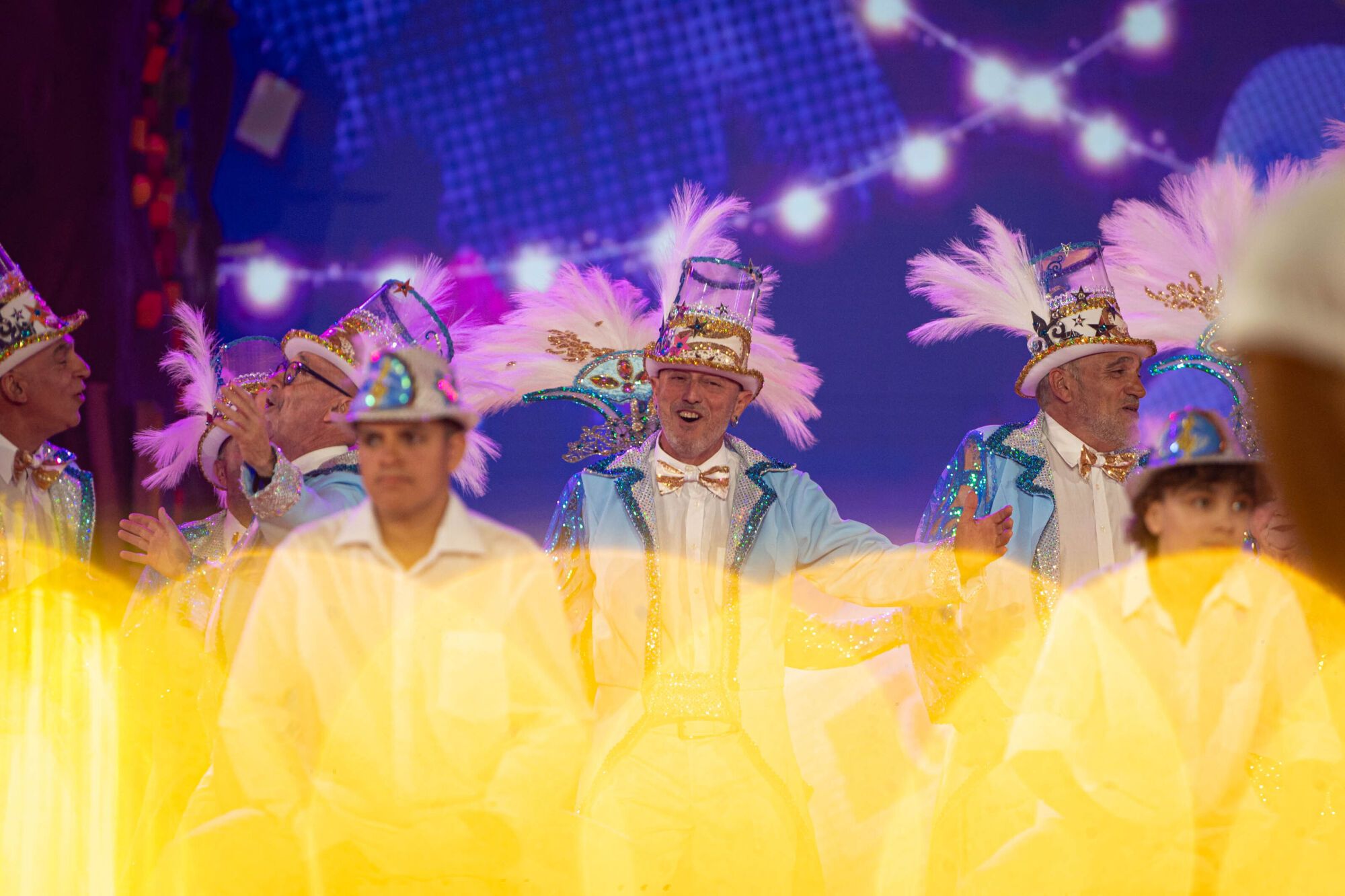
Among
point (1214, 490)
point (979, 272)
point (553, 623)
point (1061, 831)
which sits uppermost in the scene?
point (979, 272)

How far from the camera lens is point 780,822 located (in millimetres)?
3465

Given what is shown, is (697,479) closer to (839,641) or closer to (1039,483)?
(839,641)

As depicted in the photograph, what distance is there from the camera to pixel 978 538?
3424 mm

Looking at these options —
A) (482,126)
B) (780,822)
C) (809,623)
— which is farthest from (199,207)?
(780,822)

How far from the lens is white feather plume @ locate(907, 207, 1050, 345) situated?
13.7 feet

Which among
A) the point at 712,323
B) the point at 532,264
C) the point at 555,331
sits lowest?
the point at 712,323

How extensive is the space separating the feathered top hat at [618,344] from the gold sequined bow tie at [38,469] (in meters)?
1.34

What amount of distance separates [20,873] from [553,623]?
6.97 ft

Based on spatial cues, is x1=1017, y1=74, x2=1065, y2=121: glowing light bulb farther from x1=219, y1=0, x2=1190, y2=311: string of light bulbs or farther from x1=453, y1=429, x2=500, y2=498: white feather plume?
x1=453, y1=429, x2=500, y2=498: white feather plume

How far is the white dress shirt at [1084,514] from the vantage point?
3.84 m

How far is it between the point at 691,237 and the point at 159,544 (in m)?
1.90

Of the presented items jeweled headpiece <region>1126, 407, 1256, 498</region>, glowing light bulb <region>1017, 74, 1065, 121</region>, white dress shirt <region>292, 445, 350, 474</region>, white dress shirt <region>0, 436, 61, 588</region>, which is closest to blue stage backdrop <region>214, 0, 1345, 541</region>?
glowing light bulb <region>1017, 74, 1065, 121</region>

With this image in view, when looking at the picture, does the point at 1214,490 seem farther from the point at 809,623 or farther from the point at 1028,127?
the point at 1028,127

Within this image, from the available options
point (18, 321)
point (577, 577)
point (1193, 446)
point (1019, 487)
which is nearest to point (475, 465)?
point (577, 577)
